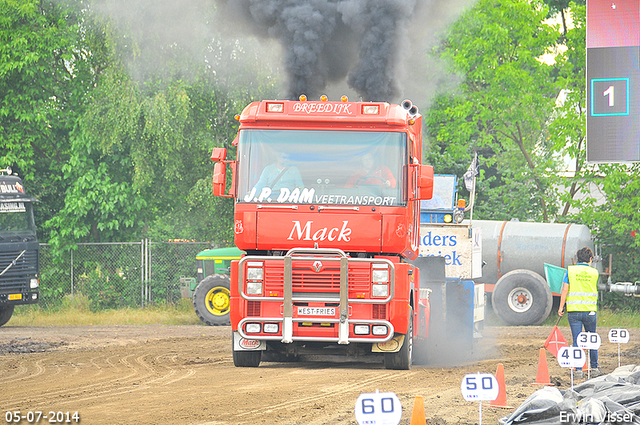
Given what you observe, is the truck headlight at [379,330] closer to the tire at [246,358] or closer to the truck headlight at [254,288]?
the truck headlight at [254,288]

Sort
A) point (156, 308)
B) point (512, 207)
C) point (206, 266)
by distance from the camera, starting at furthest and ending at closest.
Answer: point (512, 207) → point (156, 308) → point (206, 266)

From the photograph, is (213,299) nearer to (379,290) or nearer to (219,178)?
(219,178)

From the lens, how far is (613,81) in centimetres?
1228

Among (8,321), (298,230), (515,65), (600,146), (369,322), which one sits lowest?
(8,321)

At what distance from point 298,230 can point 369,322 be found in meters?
1.48

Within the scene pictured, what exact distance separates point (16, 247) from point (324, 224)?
39.5 ft

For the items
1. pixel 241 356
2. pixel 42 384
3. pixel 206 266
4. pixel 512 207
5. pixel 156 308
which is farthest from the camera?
pixel 512 207

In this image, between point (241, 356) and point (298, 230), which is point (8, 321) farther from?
point (298, 230)

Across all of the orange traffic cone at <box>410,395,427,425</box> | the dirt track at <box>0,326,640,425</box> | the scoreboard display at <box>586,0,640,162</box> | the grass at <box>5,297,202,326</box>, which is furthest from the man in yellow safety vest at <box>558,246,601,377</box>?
the grass at <box>5,297,202,326</box>

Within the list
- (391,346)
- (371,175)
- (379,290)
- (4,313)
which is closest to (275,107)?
(371,175)

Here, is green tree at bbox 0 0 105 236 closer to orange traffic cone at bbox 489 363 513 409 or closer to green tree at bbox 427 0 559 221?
green tree at bbox 427 0 559 221

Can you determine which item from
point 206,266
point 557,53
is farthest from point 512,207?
point 206,266

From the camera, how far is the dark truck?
19.8 meters

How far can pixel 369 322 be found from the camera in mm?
10391
